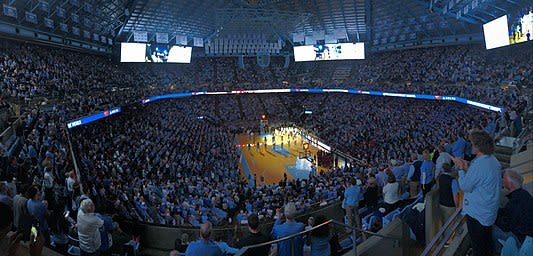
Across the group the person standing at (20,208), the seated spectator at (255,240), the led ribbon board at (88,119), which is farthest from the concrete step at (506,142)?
the led ribbon board at (88,119)

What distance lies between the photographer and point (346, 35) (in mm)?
48000

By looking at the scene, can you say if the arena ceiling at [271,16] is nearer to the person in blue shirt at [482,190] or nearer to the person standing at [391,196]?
the person standing at [391,196]

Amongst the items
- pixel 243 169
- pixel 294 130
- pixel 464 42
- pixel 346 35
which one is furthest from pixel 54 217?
pixel 346 35

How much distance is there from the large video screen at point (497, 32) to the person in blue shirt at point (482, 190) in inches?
1095

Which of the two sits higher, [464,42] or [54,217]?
[464,42]

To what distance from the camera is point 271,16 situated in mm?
38844

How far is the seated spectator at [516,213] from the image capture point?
3461mm

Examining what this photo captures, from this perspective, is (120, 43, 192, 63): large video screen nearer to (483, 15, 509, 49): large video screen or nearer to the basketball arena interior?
the basketball arena interior

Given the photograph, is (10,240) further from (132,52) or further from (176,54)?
(176,54)

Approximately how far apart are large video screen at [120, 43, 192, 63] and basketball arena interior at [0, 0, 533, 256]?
213 millimetres

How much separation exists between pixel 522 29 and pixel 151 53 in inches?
1528

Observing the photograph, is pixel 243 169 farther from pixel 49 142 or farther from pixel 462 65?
pixel 462 65

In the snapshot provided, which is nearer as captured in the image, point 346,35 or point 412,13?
point 412,13

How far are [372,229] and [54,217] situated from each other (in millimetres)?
5434
